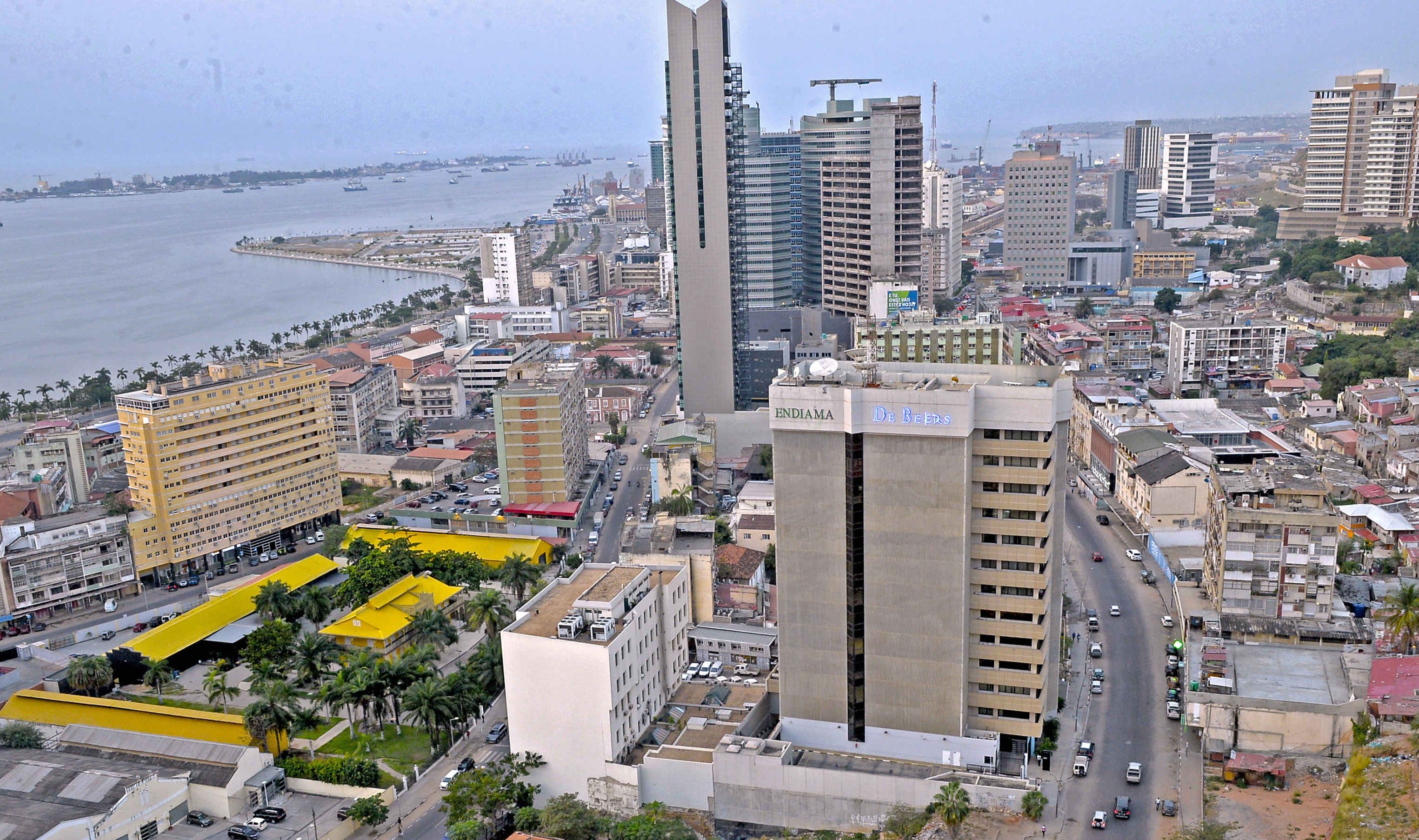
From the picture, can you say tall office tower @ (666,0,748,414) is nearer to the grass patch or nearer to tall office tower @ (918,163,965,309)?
tall office tower @ (918,163,965,309)

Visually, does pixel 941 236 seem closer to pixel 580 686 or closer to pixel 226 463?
pixel 226 463

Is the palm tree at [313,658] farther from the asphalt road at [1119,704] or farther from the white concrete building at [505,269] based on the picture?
the white concrete building at [505,269]

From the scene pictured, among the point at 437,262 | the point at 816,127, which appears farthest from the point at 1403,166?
the point at 437,262

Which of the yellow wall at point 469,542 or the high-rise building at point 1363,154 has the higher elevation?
the high-rise building at point 1363,154

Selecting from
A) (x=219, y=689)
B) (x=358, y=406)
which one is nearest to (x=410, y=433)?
(x=358, y=406)

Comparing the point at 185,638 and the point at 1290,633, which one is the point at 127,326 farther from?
the point at 1290,633

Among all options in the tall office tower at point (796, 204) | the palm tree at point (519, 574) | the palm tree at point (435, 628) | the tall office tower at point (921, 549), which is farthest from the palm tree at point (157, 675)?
the tall office tower at point (796, 204)
